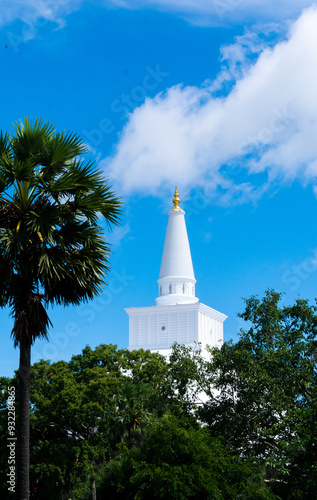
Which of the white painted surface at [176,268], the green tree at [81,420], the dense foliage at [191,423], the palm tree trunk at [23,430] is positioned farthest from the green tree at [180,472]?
the white painted surface at [176,268]

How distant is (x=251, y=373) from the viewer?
22.6 meters

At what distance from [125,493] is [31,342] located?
273 inches

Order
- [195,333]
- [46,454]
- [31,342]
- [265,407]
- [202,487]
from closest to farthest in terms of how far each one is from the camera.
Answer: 1. [31,342]
2. [202,487]
3. [265,407]
4. [46,454]
5. [195,333]

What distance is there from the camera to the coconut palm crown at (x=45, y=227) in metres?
15.0

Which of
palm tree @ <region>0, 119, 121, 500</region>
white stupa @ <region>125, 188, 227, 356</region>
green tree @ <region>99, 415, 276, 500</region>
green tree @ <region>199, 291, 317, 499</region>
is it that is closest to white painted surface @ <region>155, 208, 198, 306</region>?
white stupa @ <region>125, 188, 227, 356</region>

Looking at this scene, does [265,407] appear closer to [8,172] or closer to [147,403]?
[147,403]

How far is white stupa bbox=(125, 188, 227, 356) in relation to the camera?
2282 inches

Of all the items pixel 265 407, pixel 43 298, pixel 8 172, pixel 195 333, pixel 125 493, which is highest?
pixel 195 333

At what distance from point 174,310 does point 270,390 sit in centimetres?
3630

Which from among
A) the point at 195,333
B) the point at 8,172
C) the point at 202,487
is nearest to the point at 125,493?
the point at 202,487

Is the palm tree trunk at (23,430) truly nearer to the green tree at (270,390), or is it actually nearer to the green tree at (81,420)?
the green tree at (270,390)

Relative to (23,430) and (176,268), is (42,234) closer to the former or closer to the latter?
(23,430)

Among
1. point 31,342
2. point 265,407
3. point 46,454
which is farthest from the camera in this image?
point 46,454

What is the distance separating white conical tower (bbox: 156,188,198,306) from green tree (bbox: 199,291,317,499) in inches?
1290
